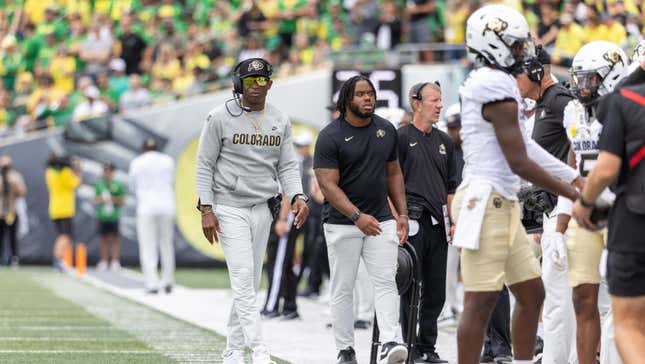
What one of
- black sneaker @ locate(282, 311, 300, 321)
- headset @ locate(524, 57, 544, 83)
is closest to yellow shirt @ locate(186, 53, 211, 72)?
black sneaker @ locate(282, 311, 300, 321)

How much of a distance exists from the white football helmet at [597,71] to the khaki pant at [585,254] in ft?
2.58

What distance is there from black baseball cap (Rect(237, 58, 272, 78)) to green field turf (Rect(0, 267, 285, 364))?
2113mm

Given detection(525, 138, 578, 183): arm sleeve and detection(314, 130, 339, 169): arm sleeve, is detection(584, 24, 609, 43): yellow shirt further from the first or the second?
detection(525, 138, 578, 183): arm sleeve

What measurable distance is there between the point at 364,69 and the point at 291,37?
495 centimetres

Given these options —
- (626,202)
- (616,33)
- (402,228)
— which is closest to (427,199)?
(402,228)

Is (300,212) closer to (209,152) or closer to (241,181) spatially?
(241,181)

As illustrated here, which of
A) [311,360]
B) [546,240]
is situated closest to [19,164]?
[311,360]

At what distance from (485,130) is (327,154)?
85.6 inches

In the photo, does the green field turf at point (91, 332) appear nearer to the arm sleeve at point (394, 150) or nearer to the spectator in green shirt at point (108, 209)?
the arm sleeve at point (394, 150)

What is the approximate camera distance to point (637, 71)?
6.92 meters

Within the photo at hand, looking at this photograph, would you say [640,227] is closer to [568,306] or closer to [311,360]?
[568,306]

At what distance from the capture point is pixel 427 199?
32.8 ft

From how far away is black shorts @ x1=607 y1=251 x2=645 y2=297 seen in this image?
247 inches

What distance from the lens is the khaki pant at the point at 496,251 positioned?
23.0 feet
